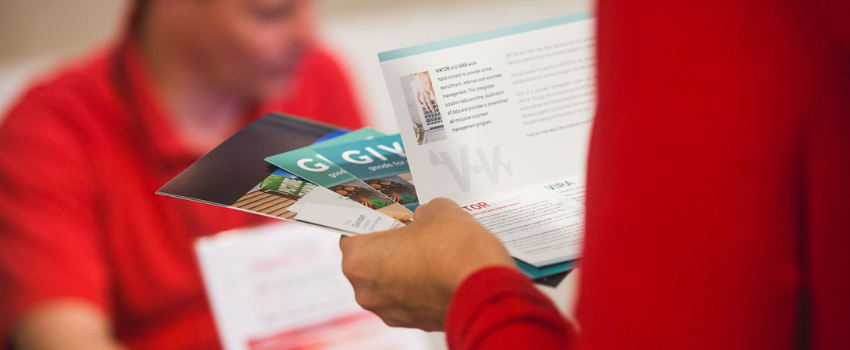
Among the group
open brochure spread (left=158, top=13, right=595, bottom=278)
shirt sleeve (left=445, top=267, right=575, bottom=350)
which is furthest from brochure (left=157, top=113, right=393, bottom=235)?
shirt sleeve (left=445, top=267, right=575, bottom=350)

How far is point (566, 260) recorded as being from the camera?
0.44 meters

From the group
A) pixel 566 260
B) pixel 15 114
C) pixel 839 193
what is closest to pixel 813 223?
pixel 839 193

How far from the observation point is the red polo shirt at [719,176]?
0.69 feet

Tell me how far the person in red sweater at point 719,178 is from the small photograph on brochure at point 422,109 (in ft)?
0.77

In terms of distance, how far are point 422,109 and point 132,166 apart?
0.69 m

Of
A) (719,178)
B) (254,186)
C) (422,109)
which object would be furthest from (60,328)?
(719,178)

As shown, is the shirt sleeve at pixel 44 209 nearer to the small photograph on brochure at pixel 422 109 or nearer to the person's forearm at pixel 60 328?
the person's forearm at pixel 60 328

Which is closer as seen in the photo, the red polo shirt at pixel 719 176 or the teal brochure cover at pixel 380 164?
the red polo shirt at pixel 719 176

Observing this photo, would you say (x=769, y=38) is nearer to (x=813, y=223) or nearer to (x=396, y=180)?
(x=813, y=223)

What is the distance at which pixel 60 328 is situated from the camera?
0.88m

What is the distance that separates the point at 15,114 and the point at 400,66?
786 mm

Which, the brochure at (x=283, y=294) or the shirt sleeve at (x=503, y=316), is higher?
the shirt sleeve at (x=503, y=316)

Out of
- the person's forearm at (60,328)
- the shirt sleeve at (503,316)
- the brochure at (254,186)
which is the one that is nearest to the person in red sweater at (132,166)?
the person's forearm at (60,328)

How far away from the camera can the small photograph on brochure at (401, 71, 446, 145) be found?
0.46 m
